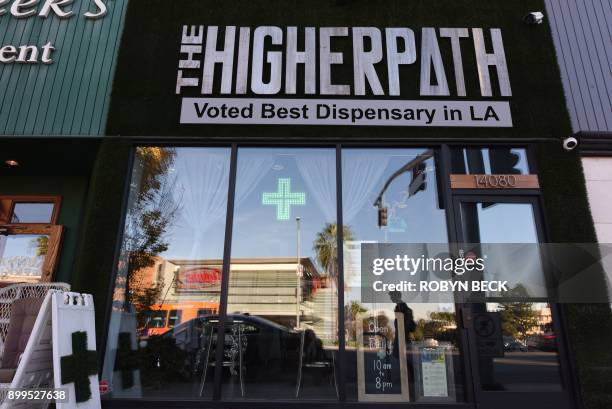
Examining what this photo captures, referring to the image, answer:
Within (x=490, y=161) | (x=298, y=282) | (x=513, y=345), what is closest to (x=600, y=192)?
(x=490, y=161)

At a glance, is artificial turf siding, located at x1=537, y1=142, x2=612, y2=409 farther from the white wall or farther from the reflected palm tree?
the reflected palm tree

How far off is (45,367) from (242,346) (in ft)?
6.42

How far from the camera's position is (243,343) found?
4.72 m

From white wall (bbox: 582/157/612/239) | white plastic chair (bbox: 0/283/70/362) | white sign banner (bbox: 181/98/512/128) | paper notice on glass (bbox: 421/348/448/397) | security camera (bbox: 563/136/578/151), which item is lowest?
paper notice on glass (bbox: 421/348/448/397)

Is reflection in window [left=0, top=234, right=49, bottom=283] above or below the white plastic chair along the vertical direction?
above

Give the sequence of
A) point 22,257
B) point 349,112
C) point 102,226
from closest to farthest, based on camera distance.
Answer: point 102,226, point 349,112, point 22,257

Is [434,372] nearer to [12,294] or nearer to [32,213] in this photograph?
[12,294]

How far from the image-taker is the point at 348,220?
497 cm

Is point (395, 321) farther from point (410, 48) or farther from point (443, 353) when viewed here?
point (410, 48)

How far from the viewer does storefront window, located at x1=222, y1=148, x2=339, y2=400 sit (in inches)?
179

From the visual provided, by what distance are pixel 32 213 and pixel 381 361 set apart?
5.52 metres

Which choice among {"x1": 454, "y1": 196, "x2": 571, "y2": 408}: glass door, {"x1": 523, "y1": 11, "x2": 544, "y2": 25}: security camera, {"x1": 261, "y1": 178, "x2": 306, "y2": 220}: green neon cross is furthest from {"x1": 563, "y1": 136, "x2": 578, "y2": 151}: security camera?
{"x1": 261, "y1": 178, "x2": 306, "y2": 220}: green neon cross

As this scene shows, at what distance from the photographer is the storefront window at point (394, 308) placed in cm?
428

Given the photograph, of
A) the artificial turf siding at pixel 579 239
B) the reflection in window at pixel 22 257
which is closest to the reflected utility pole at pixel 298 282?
the artificial turf siding at pixel 579 239
